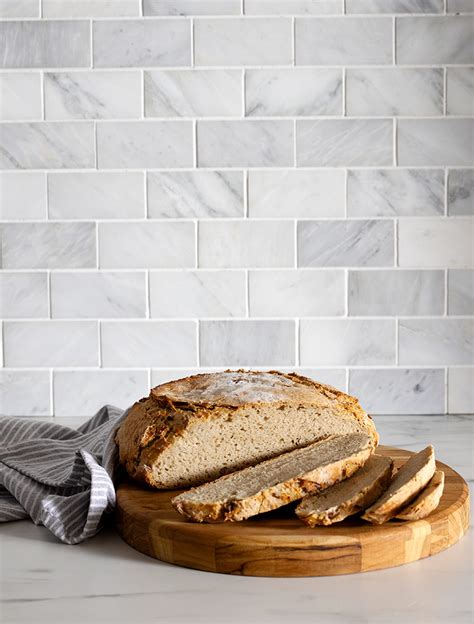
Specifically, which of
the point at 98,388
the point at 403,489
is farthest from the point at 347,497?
the point at 98,388

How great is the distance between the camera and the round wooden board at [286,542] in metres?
0.94

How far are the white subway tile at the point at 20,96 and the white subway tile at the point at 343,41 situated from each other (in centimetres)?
60

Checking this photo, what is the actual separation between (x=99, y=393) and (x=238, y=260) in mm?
447

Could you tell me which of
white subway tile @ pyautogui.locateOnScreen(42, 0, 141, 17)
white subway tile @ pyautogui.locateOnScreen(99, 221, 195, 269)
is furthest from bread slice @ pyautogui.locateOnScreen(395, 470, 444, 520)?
white subway tile @ pyautogui.locateOnScreen(42, 0, 141, 17)

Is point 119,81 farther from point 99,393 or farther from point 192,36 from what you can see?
point 99,393

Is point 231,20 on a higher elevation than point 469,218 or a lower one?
higher

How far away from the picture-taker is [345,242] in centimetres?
190

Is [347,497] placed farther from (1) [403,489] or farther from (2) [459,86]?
(2) [459,86]

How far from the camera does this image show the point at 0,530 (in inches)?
44.8

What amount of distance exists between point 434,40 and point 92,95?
779 millimetres

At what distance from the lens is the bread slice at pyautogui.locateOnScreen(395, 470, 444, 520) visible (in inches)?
39.1

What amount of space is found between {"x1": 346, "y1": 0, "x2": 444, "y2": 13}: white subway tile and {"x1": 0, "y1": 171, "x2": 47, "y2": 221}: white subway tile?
80cm

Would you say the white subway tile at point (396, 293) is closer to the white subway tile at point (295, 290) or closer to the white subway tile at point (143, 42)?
the white subway tile at point (295, 290)

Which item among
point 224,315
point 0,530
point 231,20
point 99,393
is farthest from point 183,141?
point 0,530
